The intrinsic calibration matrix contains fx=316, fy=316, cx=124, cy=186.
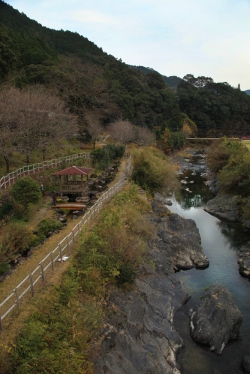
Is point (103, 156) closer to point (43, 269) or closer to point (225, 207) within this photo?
point (225, 207)

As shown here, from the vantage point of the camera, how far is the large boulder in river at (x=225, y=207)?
111ft

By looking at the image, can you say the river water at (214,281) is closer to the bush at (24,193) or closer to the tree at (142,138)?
the bush at (24,193)

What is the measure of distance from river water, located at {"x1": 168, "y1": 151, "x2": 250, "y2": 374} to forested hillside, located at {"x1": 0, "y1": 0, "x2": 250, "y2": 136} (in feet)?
97.8

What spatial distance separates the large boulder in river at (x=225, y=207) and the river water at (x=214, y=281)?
847 millimetres

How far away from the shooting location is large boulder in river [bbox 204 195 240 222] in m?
33.8

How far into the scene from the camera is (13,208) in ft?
78.1

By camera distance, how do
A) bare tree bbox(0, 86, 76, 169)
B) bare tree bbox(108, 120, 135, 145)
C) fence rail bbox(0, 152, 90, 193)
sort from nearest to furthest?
fence rail bbox(0, 152, 90, 193), bare tree bbox(0, 86, 76, 169), bare tree bbox(108, 120, 135, 145)

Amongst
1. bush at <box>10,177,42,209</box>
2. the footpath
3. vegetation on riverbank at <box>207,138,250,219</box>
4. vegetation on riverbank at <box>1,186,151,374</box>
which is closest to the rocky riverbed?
vegetation on riverbank at <box>1,186,151,374</box>

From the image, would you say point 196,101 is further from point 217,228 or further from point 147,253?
point 147,253

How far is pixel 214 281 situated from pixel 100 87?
6727cm

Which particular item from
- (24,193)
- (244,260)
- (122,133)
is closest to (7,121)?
(24,193)

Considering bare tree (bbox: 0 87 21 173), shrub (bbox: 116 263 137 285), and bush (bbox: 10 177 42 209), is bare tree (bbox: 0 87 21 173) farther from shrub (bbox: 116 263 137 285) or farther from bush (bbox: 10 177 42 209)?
shrub (bbox: 116 263 137 285)

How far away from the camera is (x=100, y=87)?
7969 cm

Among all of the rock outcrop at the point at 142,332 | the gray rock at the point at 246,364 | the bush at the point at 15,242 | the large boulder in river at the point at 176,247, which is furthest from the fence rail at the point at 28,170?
the gray rock at the point at 246,364
